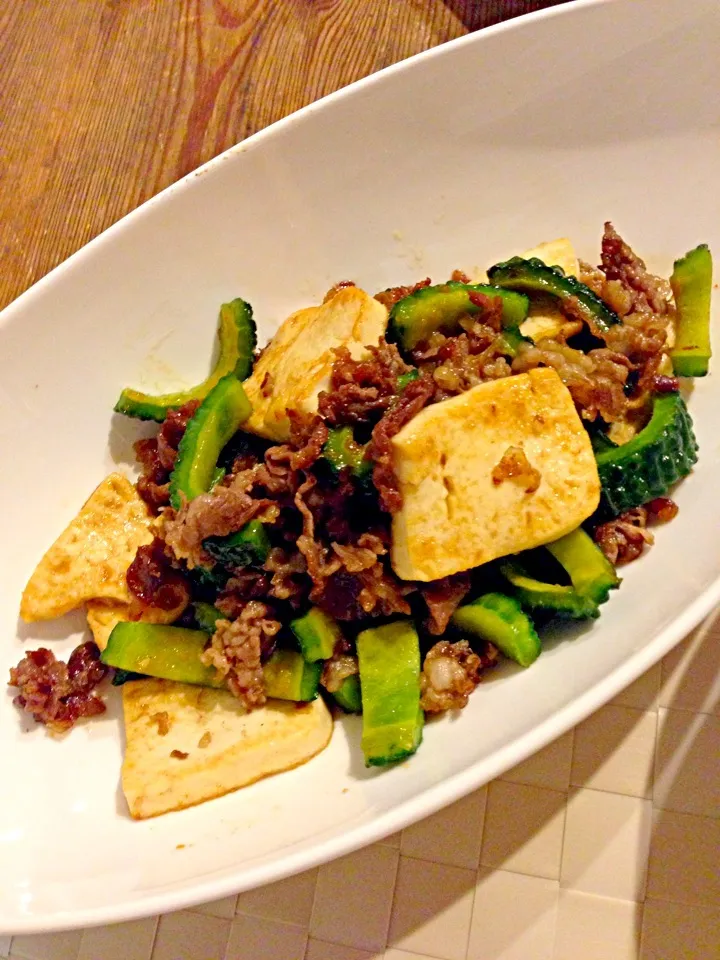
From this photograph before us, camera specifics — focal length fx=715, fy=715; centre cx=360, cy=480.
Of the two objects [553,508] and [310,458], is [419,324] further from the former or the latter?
[553,508]

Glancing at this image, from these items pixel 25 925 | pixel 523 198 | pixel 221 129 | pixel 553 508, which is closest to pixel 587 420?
pixel 553 508

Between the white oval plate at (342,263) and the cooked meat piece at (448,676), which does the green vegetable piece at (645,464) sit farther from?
the cooked meat piece at (448,676)

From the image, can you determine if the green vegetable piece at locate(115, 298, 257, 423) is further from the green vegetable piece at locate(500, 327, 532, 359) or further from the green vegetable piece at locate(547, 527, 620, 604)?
the green vegetable piece at locate(547, 527, 620, 604)

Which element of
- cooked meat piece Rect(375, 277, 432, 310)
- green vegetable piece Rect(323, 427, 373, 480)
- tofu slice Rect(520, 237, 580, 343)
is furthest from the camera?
cooked meat piece Rect(375, 277, 432, 310)

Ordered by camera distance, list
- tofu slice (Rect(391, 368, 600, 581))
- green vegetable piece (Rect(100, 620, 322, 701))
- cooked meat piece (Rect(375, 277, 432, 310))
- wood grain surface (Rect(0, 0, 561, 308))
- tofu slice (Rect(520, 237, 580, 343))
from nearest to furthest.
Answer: tofu slice (Rect(391, 368, 600, 581)) < green vegetable piece (Rect(100, 620, 322, 701)) < tofu slice (Rect(520, 237, 580, 343)) < cooked meat piece (Rect(375, 277, 432, 310)) < wood grain surface (Rect(0, 0, 561, 308))

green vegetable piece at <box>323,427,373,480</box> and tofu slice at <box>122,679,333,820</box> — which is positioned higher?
green vegetable piece at <box>323,427,373,480</box>

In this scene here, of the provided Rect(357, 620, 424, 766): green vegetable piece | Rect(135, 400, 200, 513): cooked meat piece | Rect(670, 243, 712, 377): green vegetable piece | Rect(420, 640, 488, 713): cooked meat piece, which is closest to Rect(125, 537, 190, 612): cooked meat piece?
Rect(135, 400, 200, 513): cooked meat piece
